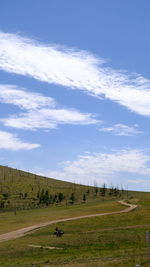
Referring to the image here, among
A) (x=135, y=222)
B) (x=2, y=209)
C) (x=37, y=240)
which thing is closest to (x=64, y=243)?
(x=37, y=240)

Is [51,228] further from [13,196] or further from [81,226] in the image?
[13,196]

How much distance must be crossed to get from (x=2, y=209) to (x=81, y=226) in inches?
3621

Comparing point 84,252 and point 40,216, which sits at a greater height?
point 84,252

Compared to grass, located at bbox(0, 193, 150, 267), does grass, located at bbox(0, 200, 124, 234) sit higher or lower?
lower

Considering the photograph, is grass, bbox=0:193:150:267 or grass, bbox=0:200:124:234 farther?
grass, bbox=0:200:124:234

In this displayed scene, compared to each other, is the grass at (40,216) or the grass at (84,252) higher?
the grass at (84,252)

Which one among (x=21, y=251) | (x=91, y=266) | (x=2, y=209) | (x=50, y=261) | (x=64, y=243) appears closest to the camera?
(x=91, y=266)

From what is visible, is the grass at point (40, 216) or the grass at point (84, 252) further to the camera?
the grass at point (40, 216)

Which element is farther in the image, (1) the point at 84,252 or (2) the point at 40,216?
(2) the point at 40,216

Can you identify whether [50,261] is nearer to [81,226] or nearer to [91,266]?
[91,266]

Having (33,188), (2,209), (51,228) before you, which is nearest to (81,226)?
(51,228)

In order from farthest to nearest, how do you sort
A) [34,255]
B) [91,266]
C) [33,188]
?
[33,188] → [34,255] → [91,266]

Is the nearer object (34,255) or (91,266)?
(91,266)

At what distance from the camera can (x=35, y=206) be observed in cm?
15188
